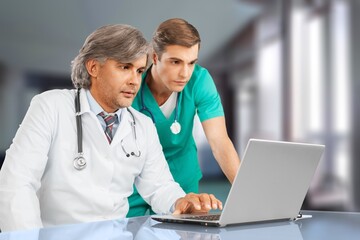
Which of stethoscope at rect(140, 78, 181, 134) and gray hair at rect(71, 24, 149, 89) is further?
stethoscope at rect(140, 78, 181, 134)

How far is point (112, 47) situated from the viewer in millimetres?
1683

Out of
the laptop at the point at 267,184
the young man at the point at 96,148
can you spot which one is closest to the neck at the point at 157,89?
the young man at the point at 96,148

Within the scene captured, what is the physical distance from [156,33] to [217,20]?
94.8 inches

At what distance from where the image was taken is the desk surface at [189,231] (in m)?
1.09

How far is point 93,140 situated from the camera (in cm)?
167

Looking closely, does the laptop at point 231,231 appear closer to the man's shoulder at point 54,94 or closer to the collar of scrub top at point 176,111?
the man's shoulder at point 54,94

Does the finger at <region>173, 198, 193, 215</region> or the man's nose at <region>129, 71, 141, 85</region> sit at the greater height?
the man's nose at <region>129, 71, 141, 85</region>

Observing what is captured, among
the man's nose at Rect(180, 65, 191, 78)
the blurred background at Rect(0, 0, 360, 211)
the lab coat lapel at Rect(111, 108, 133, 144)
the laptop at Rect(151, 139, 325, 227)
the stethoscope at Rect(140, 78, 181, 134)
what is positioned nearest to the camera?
the laptop at Rect(151, 139, 325, 227)

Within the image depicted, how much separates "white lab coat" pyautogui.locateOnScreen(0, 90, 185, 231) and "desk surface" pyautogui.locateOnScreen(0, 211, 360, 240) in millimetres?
273

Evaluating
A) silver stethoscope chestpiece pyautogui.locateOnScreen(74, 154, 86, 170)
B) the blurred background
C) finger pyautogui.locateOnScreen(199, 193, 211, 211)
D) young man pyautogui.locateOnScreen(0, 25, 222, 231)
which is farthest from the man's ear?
the blurred background

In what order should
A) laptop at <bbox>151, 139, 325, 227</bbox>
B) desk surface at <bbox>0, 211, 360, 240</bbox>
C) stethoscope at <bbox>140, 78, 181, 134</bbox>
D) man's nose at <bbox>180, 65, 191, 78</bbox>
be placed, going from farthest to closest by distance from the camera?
stethoscope at <bbox>140, 78, 181, 134</bbox> → man's nose at <bbox>180, 65, 191, 78</bbox> → laptop at <bbox>151, 139, 325, 227</bbox> → desk surface at <bbox>0, 211, 360, 240</bbox>

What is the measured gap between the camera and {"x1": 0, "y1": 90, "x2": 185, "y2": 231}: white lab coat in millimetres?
1431

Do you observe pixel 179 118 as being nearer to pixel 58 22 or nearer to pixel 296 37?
pixel 58 22

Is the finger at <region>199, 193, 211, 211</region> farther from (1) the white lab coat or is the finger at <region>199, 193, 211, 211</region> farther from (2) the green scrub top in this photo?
(2) the green scrub top
